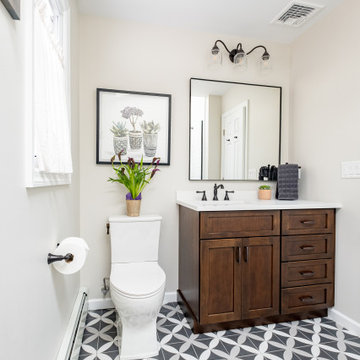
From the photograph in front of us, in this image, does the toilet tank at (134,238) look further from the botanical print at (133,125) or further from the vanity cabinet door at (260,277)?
the vanity cabinet door at (260,277)

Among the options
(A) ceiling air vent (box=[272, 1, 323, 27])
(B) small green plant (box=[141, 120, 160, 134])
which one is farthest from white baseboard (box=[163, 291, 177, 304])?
(A) ceiling air vent (box=[272, 1, 323, 27])

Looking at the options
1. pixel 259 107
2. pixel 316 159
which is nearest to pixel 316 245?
pixel 316 159

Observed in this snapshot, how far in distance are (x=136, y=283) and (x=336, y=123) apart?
1937 millimetres

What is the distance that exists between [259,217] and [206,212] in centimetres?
42

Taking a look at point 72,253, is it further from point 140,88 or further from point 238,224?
point 140,88

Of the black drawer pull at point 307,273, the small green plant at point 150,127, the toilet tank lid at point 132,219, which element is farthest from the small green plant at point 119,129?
the black drawer pull at point 307,273

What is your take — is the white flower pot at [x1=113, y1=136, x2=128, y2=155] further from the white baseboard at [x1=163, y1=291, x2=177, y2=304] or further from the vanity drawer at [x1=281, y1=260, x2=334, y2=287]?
the vanity drawer at [x1=281, y1=260, x2=334, y2=287]

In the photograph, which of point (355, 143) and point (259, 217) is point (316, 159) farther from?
point (259, 217)

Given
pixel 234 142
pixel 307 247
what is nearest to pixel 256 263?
pixel 307 247

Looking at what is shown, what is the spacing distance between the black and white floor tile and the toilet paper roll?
2.47ft

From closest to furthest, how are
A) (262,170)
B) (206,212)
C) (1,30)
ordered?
(1,30) → (206,212) → (262,170)

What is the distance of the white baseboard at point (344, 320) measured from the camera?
1837 mm

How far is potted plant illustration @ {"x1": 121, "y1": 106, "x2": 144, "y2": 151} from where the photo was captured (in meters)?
2.24

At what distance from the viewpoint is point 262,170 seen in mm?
2531
